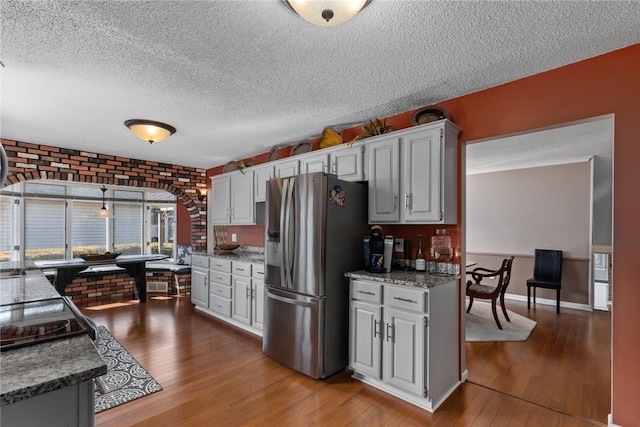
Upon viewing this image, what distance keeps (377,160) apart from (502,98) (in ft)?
3.77

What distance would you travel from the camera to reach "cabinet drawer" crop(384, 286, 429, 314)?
7.69 ft

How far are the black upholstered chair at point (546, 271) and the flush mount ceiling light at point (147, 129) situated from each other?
19.2ft

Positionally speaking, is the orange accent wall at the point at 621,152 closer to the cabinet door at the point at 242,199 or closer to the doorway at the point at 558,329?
the doorway at the point at 558,329

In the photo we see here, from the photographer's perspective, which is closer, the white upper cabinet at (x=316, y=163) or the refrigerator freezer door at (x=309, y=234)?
the refrigerator freezer door at (x=309, y=234)

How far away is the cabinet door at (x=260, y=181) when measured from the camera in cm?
424

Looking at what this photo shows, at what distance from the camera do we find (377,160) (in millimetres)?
2994

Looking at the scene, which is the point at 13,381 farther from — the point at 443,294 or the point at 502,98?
the point at 502,98

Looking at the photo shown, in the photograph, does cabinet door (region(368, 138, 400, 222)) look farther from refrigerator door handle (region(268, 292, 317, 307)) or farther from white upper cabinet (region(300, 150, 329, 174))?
refrigerator door handle (region(268, 292, 317, 307))

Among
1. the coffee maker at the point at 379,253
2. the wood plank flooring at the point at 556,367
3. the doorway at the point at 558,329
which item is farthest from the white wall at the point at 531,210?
the coffee maker at the point at 379,253

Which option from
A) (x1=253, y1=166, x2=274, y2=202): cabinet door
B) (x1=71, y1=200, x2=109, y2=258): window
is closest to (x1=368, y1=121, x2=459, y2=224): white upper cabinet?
(x1=253, y1=166, x2=274, y2=202): cabinet door

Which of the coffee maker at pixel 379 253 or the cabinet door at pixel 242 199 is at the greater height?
the cabinet door at pixel 242 199

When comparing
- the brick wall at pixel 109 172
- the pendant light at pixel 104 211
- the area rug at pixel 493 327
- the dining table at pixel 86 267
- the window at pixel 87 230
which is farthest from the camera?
the window at pixel 87 230

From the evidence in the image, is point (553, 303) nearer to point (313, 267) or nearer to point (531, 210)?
point (531, 210)

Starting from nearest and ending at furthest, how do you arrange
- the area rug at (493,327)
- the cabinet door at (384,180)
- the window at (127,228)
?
the cabinet door at (384,180) < the area rug at (493,327) < the window at (127,228)
